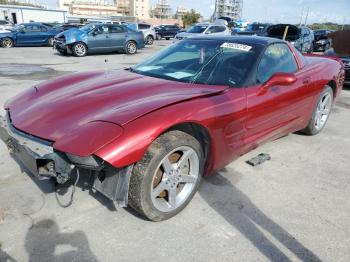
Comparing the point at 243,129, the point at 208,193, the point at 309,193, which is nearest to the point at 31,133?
the point at 208,193

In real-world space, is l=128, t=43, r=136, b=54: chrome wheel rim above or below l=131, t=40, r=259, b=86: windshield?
below

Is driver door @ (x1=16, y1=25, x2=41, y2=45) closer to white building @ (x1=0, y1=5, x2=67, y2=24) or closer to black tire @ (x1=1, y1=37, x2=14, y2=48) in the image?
black tire @ (x1=1, y1=37, x2=14, y2=48)

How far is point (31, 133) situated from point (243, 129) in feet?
6.14

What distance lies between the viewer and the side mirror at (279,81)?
10.5ft

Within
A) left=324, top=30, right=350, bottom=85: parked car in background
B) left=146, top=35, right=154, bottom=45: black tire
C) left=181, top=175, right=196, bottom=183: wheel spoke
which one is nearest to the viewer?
left=181, top=175, right=196, bottom=183: wheel spoke

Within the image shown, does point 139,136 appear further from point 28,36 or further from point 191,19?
point 191,19

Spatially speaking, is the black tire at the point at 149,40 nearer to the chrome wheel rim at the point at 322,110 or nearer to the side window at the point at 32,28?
the side window at the point at 32,28

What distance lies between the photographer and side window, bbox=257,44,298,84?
11.3ft

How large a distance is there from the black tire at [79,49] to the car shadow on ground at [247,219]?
41.2ft

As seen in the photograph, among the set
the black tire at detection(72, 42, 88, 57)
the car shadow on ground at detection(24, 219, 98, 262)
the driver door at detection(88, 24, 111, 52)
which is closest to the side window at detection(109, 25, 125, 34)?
the driver door at detection(88, 24, 111, 52)

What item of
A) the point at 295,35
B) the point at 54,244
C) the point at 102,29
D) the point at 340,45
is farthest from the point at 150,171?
the point at 102,29

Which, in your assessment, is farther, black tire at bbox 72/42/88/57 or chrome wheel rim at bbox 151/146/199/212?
black tire at bbox 72/42/88/57

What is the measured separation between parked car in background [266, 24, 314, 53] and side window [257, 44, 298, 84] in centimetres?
925

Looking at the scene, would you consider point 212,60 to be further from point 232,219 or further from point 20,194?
point 20,194
